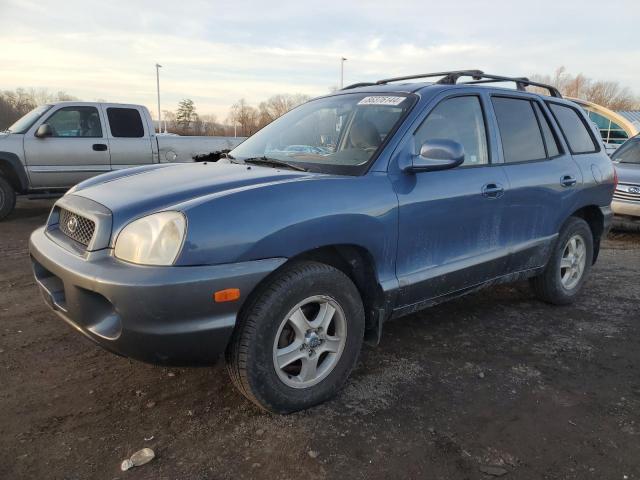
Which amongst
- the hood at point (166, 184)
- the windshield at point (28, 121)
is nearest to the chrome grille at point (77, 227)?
the hood at point (166, 184)

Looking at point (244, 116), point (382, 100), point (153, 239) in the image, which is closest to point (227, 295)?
point (153, 239)

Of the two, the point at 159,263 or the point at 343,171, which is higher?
the point at 343,171

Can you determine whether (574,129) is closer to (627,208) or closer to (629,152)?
Result: (627,208)

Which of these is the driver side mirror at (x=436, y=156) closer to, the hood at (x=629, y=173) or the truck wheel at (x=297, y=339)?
the truck wheel at (x=297, y=339)

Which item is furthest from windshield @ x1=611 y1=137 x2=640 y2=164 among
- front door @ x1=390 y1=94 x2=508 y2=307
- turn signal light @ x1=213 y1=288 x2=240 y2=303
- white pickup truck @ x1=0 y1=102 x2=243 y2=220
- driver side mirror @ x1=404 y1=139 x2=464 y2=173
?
turn signal light @ x1=213 y1=288 x2=240 y2=303

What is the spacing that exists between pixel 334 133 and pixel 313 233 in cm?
111

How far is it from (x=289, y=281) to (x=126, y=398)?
1.20 meters


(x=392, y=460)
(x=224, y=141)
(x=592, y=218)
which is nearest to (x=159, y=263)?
(x=392, y=460)

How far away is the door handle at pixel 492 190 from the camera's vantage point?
11.2 ft

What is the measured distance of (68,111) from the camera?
8.59 metres

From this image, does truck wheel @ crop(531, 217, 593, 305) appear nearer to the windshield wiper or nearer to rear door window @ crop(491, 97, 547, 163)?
rear door window @ crop(491, 97, 547, 163)

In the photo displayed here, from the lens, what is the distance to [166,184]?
274cm

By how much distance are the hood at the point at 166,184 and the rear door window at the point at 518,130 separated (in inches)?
69.8

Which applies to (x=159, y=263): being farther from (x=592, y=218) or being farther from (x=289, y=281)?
(x=592, y=218)
